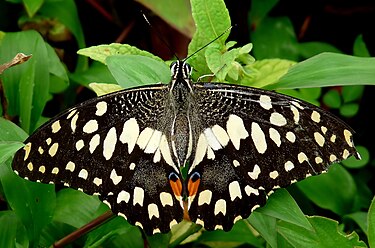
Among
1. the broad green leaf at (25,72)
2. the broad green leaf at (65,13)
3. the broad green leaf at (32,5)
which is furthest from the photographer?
the broad green leaf at (65,13)

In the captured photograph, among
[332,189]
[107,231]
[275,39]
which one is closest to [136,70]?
[107,231]

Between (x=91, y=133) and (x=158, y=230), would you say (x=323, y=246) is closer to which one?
(x=158, y=230)

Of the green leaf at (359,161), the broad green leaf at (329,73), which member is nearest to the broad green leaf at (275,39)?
the green leaf at (359,161)

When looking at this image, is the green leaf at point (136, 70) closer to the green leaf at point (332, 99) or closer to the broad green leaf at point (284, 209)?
the broad green leaf at point (284, 209)

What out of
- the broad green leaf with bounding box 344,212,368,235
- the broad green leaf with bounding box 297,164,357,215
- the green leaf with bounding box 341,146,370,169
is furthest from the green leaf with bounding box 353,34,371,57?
the broad green leaf with bounding box 344,212,368,235

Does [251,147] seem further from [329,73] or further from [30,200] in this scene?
[30,200]

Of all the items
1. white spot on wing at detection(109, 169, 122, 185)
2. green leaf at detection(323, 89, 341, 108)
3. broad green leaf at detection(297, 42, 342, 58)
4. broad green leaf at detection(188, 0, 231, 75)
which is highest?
broad green leaf at detection(188, 0, 231, 75)

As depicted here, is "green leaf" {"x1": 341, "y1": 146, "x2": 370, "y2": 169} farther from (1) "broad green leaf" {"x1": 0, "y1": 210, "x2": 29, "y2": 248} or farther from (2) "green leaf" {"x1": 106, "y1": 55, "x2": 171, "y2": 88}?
(1) "broad green leaf" {"x1": 0, "y1": 210, "x2": 29, "y2": 248}
